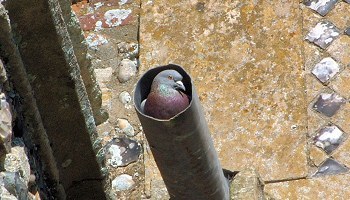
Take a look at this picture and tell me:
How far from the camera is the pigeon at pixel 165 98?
337 cm

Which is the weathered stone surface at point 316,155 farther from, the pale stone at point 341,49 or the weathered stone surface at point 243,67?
the pale stone at point 341,49

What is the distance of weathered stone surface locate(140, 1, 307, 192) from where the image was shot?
210 inches

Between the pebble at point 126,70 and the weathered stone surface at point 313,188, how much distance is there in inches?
40.9

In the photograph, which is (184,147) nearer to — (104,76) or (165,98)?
(165,98)

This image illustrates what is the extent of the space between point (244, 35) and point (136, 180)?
0.92 m

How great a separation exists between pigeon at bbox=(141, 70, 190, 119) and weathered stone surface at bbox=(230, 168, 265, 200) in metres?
0.97

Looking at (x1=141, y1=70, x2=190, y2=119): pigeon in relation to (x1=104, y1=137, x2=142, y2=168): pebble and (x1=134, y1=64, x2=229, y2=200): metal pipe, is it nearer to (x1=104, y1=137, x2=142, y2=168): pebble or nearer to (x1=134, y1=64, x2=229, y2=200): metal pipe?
(x1=134, y1=64, x2=229, y2=200): metal pipe

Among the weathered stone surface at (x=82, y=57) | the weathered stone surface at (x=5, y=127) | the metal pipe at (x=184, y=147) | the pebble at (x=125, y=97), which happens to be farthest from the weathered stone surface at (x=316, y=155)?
the weathered stone surface at (x=5, y=127)

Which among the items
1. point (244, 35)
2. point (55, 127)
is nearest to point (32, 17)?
point (55, 127)

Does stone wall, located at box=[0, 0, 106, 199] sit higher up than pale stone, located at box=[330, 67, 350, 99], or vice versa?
stone wall, located at box=[0, 0, 106, 199]

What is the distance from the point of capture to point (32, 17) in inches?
134

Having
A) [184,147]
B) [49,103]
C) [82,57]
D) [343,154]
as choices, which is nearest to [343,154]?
[343,154]

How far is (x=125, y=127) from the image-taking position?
5.66 m

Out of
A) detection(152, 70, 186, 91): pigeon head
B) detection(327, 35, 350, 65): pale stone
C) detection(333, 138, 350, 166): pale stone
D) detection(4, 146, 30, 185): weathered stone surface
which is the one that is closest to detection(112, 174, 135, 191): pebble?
detection(333, 138, 350, 166): pale stone
